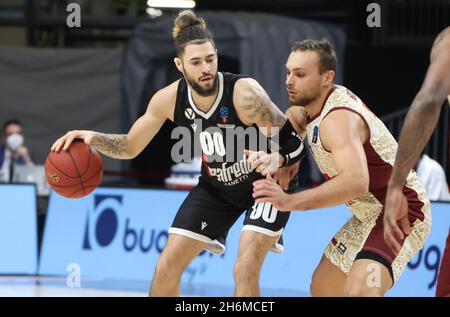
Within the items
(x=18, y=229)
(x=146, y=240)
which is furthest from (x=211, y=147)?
(x=18, y=229)

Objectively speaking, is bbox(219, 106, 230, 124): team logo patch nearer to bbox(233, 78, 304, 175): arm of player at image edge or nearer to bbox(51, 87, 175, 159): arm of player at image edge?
bbox(233, 78, 304, 175): arm of player at image edge

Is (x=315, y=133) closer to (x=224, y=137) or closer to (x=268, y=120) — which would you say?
(x=268, y=120)

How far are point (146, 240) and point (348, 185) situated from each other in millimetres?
5183

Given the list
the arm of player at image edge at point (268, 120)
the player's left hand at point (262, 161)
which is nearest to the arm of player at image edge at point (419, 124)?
the player's left hand at point (262, 161)

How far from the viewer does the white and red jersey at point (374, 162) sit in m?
5.43

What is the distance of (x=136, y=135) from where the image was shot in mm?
6391

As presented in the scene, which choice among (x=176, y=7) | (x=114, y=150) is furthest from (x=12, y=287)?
(x=176, y=7)

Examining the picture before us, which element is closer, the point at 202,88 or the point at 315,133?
the point at 315,133

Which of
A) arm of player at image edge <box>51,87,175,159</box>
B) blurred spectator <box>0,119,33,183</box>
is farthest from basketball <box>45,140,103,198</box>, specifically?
blurred spectator <box>0,119,33,183</box>

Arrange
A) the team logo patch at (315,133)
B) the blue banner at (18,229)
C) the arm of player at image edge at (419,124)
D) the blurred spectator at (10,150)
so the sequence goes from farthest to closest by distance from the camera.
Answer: the blurred spectator at (10,150)
the blue banner at (18,229)
the team logo patch at (315,133)
the arm of player at image edge at (419,124)

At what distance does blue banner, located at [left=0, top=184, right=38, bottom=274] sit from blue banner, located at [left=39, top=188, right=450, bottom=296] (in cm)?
15

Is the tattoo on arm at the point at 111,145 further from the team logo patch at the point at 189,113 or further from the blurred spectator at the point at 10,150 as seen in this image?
the blurred spectator at the point at 10,150
